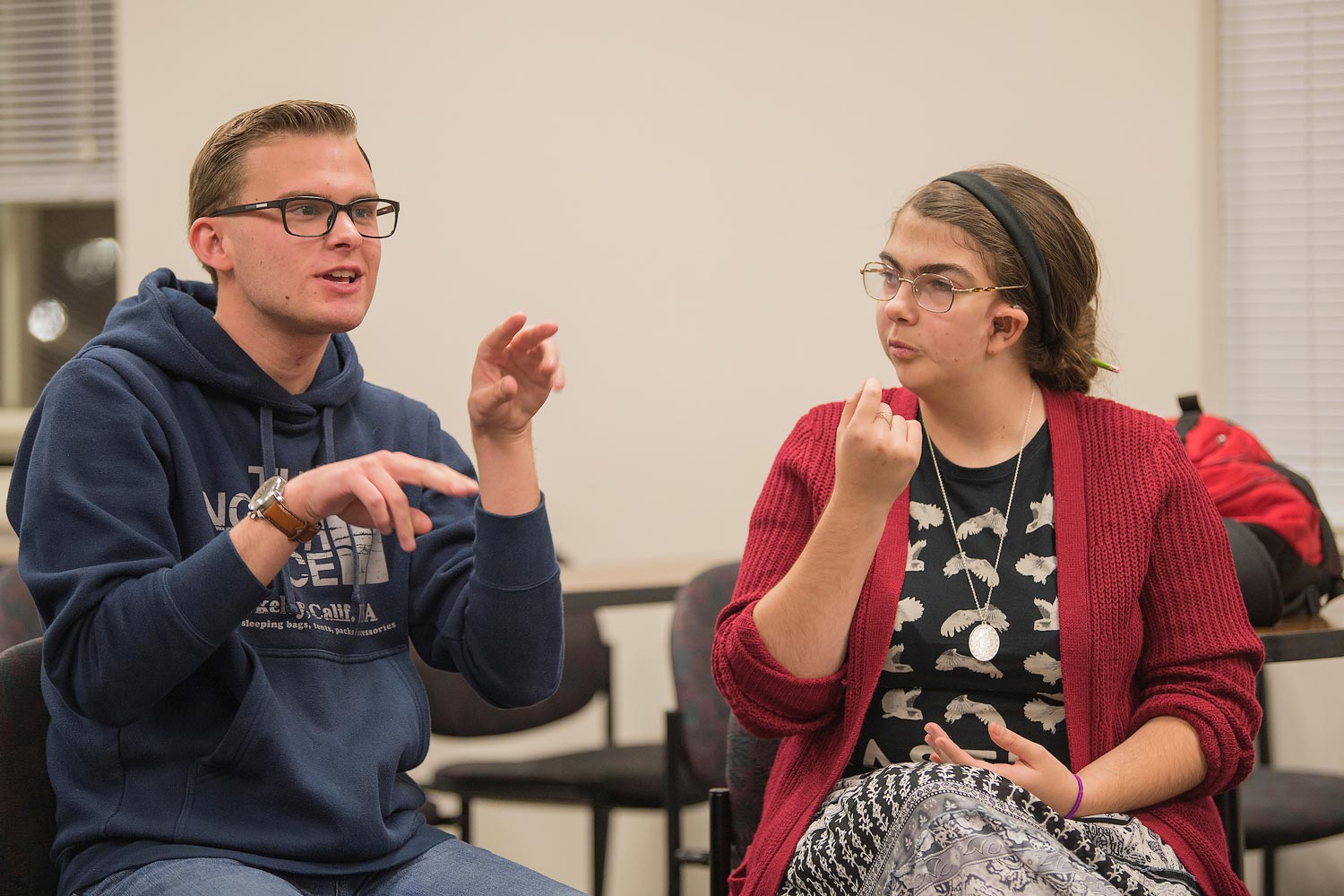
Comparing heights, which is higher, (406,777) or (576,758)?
(406,777)

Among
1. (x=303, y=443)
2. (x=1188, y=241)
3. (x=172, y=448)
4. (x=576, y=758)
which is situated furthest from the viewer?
(x=1188, y=241)

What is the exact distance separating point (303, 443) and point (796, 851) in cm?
74

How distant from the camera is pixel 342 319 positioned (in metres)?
1.45

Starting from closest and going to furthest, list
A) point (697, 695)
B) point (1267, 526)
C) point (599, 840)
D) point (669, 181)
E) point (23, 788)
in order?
point (23, 788) < point (1267, 526) < point (697, 695) < point (599, 840) < point (669, 181)

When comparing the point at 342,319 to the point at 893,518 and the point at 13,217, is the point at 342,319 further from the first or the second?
the point at 13,217

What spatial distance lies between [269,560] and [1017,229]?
96 cm

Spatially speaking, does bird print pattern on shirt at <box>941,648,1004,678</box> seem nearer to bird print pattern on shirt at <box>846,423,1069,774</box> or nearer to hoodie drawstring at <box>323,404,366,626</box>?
bird print pattern on shirt at <box>846,423,1069,774</box>

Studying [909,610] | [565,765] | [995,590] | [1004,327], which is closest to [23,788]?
[909,610]

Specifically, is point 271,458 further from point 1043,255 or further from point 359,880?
point 1043,255

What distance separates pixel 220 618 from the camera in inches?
47.2

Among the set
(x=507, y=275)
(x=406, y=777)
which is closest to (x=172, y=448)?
(x=406, y=777)

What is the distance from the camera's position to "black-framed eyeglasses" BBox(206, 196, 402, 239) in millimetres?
1431

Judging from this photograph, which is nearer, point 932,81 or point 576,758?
point 576,758

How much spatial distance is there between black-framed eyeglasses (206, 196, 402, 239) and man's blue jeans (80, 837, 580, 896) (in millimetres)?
689
